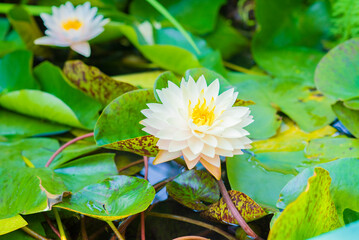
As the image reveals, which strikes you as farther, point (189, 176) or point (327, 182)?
point (189, 176)

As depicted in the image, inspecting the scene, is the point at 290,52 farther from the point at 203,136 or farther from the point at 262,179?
the point at 203,136

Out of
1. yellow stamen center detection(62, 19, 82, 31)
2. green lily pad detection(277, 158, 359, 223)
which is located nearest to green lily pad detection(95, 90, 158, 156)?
green lily pad detection(277, 158, 359, 223)

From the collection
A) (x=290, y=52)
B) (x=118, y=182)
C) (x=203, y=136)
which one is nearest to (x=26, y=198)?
(x=118, y=182)

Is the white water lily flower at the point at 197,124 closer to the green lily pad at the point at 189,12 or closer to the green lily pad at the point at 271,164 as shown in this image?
the green lily pad at the point at 271,164

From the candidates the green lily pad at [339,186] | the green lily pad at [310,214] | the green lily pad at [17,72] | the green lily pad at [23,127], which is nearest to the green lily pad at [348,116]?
the green lily pad at [339,186]

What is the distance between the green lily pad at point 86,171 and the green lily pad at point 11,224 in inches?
5.7

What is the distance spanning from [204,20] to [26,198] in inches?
39.7

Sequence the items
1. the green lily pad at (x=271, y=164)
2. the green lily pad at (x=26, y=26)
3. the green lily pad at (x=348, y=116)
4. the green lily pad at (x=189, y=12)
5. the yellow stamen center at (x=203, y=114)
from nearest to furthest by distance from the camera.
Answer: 1. the yellow stamen center at (x=203, y=114)
2. the green lily pad at (x=271, y=164)
3. the green lily pad at (x=348, y=116)
4. the green lily pad at (x=26, y=26)
5. the green lily pad at (x=189, y=12)

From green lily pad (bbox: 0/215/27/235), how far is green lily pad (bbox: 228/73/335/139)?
602 mm

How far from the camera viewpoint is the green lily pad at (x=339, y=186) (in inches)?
26.7

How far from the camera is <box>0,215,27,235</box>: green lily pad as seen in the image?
671 millimetres

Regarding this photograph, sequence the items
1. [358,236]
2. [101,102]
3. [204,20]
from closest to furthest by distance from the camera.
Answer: [358,236] < [101,102] < [204,20]

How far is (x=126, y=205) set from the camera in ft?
2.26

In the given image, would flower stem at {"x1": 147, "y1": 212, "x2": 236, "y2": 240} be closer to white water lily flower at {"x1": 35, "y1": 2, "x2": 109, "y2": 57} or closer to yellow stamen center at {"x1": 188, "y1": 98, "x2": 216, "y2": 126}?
yellow stamen center at {"x1": 188, "y1": 98, "x2": 216, "y2": 126}
